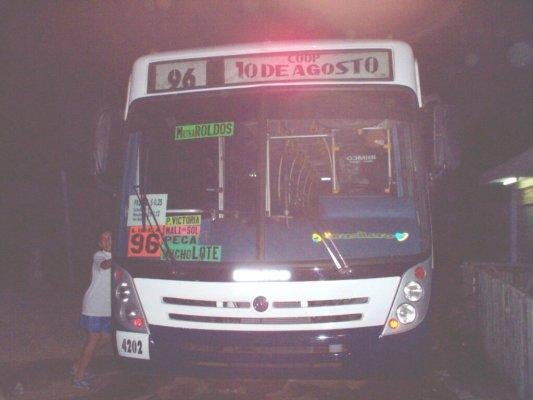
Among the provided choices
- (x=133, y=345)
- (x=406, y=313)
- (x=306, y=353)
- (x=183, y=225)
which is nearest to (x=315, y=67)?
Result: (x=183, y=225)

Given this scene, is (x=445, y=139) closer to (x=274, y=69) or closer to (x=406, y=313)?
(x=406, y=313)

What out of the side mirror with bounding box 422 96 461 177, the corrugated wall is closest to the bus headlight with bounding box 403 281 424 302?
the side mirror with bounding box 422 96 461 177

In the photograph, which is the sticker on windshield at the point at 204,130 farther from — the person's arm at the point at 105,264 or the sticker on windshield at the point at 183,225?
the person's arm at the point at 105,264

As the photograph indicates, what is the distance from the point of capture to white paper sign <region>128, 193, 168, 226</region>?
5.65 metres

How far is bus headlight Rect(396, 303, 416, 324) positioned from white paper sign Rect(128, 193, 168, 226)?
2098 millimetres

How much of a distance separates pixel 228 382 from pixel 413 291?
8.74 feet

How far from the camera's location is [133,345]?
217 inches

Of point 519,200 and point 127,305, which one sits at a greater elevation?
point 519,200

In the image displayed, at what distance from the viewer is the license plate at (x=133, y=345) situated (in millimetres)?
5477

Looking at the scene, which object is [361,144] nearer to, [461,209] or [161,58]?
[161,58]

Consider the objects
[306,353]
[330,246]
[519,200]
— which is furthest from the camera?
[519,200]

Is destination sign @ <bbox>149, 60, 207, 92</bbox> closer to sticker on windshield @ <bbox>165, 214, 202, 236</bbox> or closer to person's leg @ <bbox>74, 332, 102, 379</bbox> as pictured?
sticker on windshield @ <bbox>165, 214, 202, 236</bbox>

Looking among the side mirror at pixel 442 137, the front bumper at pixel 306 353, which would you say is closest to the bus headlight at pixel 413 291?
the front bumper at pixel 306 353

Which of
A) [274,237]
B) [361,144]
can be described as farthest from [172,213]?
[361,144]
